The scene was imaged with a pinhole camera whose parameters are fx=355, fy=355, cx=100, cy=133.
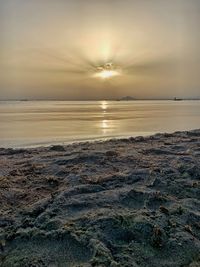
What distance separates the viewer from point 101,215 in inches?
169

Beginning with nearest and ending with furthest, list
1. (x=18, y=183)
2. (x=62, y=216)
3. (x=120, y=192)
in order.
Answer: (x=62, y=216)
(x=120, y=192)
(x=18, y=183)

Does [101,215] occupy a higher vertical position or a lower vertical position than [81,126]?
higher

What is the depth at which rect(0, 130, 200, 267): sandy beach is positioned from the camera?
3605 mm

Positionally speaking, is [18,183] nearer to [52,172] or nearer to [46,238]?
[52,172]

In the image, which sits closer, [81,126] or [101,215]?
[101,215]

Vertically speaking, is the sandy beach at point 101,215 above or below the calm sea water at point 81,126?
above

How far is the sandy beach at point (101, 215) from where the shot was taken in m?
3.61

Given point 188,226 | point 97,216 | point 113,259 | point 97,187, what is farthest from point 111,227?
point 97,187

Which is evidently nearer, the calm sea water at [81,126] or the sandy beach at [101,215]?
the sandy beach at [101,215]

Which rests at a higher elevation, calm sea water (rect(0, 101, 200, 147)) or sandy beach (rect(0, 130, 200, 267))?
sandy beach (rect(0, 130, 200, 267))

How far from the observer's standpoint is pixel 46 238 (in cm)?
389

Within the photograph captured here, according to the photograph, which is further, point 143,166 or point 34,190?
point 143,166

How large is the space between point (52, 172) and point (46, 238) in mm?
2705

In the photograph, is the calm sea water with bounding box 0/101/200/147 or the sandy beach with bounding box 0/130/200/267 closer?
the sandy beach with bounding box 0/130/200/267
